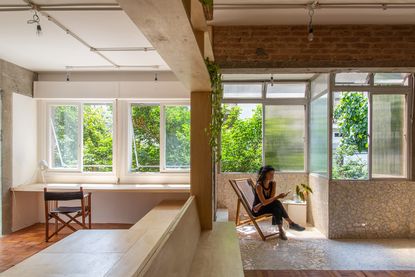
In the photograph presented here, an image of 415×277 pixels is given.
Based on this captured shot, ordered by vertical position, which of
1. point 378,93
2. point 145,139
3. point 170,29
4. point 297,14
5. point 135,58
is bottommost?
point 145,139

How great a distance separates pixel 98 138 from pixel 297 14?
4384 mm

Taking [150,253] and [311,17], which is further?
[311,17]

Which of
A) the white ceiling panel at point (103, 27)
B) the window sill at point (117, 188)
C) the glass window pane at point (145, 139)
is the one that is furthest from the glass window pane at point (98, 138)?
the white ceiling panel at point (103, 27)

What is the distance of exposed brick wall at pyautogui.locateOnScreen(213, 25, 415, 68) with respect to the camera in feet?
13.6

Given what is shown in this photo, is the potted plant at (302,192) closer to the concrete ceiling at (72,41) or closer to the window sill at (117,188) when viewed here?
the window sill at (117,188)

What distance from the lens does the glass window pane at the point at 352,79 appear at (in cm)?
554

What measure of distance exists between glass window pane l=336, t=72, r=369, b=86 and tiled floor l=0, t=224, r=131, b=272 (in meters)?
4.55

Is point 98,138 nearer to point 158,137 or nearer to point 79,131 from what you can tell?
point 79,131

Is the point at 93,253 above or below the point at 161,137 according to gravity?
below

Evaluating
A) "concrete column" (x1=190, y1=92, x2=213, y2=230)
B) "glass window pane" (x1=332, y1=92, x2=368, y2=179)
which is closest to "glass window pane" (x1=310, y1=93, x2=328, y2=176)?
"glass window pane" (x1=332, y1=92, x2=368, y2=179)

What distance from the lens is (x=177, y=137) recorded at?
→ 6.52 meters

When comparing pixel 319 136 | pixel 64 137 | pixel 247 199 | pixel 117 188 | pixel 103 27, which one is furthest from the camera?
pixel 64 137

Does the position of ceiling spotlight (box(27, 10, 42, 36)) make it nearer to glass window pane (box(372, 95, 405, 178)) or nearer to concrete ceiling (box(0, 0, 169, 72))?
concrete ceiling (box(0, 0, 169, 72))

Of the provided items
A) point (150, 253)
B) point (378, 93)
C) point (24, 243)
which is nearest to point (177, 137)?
point (24, 243)
